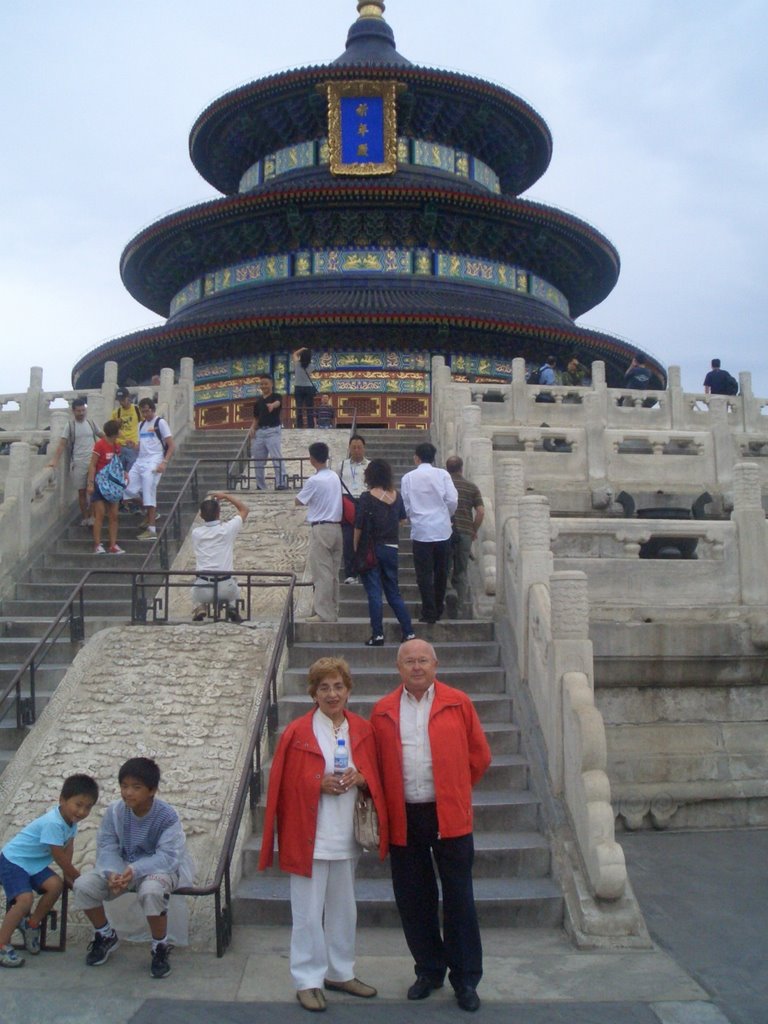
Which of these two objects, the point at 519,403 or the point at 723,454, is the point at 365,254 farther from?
the point at 723,454

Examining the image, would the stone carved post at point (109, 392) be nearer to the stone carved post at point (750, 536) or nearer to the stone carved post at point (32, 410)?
the stone carved post at point (32, 410)

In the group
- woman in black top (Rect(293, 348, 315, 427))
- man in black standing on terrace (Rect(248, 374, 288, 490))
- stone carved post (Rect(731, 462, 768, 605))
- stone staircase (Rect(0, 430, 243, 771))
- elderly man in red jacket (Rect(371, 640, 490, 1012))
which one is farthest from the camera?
woman in black top (Rect(293, 348, 315, 427))

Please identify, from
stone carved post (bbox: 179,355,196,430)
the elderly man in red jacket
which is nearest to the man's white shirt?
the elderly man in red jacket

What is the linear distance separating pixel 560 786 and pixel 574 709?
676 millimetres

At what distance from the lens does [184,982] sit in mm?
5289

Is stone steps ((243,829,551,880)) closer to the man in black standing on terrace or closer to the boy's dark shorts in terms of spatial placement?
the boy's dark shorts

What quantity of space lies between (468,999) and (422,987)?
25 cm

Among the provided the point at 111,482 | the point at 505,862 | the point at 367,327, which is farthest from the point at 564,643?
the point at 367,327

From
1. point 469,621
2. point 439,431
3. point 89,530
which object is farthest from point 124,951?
point 439,431

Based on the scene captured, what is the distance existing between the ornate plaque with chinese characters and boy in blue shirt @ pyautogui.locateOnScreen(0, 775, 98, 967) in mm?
26676

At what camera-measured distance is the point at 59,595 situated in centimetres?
1085

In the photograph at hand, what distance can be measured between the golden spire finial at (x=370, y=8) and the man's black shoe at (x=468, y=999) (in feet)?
116

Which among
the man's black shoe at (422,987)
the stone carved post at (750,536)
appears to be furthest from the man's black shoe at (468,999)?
the stone carved post at (750,536)

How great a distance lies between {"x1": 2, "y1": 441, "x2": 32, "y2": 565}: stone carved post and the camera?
36.4ft
